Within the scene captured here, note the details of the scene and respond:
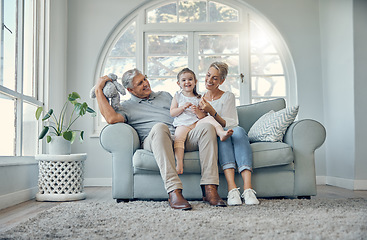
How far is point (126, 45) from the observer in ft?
15.9

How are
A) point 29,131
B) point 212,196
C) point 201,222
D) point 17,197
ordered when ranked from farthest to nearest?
point 29,131, point 17,197, point 212,196, point 201,222

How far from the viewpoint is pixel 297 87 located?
188 inches

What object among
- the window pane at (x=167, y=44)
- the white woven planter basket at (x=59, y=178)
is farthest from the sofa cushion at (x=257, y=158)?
the window pane at (x=167, y=44)

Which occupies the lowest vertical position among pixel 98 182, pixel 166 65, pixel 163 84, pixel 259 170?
pixel 98 182

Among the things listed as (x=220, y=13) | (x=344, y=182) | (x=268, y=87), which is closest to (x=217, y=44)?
(x=220, y=13)

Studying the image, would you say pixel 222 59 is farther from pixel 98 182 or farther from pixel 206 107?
pixel 206 107

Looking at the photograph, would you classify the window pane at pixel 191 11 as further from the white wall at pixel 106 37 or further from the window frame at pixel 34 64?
the window frame at pixel 34 64

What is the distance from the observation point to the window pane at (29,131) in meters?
3.58

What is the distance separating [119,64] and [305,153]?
2.63m

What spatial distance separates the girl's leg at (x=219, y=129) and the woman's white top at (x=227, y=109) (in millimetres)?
189

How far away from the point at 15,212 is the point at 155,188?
3.00 ft

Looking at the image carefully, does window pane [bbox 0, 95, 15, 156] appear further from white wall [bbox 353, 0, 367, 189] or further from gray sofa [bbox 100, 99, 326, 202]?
white wall [bbox 353, 0, 367, 189]

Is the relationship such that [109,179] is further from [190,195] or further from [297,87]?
[297,87]

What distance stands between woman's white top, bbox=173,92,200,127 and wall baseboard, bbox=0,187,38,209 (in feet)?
4.19
